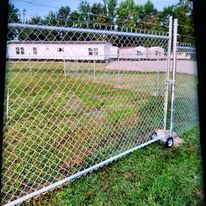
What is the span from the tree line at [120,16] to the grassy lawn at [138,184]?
61.4 inches

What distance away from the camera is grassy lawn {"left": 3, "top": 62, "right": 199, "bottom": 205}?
2.59 m

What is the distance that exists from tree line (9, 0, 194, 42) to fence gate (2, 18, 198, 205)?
A: 7 cm

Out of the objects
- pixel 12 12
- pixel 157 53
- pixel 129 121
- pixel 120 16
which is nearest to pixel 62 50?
pixel 12 12

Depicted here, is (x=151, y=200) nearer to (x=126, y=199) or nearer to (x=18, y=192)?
(x=126, y=199)

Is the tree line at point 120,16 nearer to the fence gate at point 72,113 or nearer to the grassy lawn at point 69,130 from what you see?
the fence gate at point 72,113

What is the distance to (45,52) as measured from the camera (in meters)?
2.15

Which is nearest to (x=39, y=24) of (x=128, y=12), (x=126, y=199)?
(x=126, y=199)

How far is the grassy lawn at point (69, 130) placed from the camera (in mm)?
2592

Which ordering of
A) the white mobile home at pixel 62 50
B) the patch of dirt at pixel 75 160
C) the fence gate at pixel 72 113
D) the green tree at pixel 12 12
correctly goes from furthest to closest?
the patch of dirt at pixel 75 160 → the fence gate at pixel 72 113 → the white mobile home at pixel 62 50 → the green tree at pixel 12 12

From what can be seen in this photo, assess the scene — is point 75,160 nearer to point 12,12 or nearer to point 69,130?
point 69,130

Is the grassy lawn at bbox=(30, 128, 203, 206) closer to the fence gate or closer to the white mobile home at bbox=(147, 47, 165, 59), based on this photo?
the fence gate

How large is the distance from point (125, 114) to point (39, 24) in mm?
3463

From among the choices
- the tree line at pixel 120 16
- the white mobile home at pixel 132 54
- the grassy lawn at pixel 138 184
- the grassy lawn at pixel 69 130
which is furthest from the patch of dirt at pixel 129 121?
the tree line at pixel 120 16

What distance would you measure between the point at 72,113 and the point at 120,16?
17.0 metres
